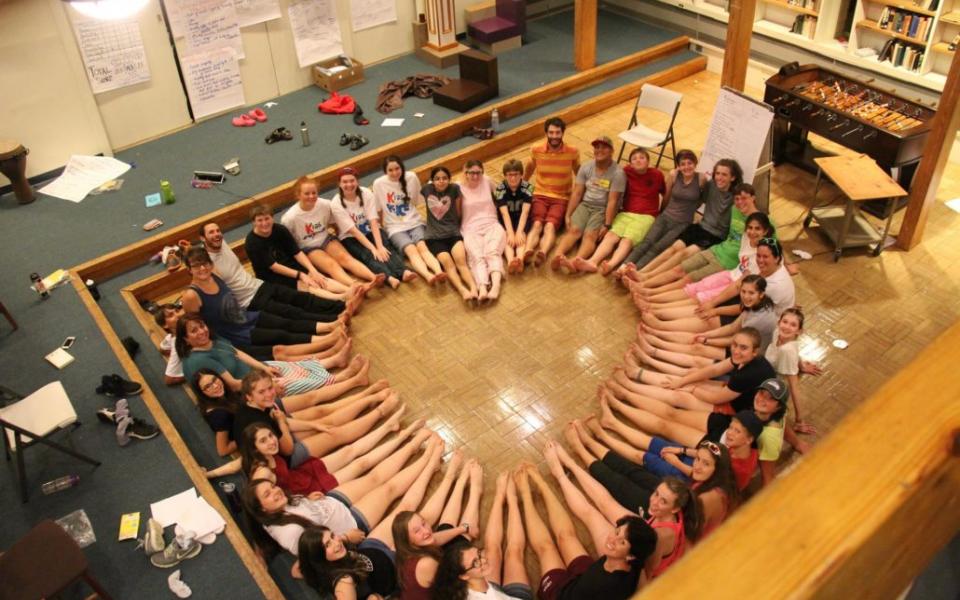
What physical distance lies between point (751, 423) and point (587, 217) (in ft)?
8.43

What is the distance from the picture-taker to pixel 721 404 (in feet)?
14.3

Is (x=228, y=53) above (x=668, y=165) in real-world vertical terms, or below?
above

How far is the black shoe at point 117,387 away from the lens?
469 cm

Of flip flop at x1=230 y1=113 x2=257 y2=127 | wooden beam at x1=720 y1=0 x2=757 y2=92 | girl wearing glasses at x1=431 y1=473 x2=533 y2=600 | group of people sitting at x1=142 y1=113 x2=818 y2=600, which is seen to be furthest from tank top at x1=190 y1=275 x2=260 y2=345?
wooden beam at x1=720 y1=0 x2=757 y2=92

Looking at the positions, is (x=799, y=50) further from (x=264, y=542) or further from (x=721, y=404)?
(x=264, y=542)

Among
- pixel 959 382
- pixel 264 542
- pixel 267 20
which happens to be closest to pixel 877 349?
pixel 264 542

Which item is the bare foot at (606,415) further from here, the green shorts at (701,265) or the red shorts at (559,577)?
the green shorts at (701,265)

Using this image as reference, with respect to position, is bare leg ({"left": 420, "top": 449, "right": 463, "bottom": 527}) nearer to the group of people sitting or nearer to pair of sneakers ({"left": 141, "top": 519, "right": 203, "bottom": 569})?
the group of people sitting

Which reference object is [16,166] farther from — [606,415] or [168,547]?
[606,415]

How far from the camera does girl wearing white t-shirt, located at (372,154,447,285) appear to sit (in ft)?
19.0

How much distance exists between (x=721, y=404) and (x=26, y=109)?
6.30m

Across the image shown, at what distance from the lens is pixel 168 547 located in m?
3.82

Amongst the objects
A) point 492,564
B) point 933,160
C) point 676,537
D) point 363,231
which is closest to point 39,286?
point 363,231

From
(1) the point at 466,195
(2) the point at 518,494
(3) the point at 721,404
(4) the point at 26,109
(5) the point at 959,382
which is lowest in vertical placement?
(2) the point at 518,494
